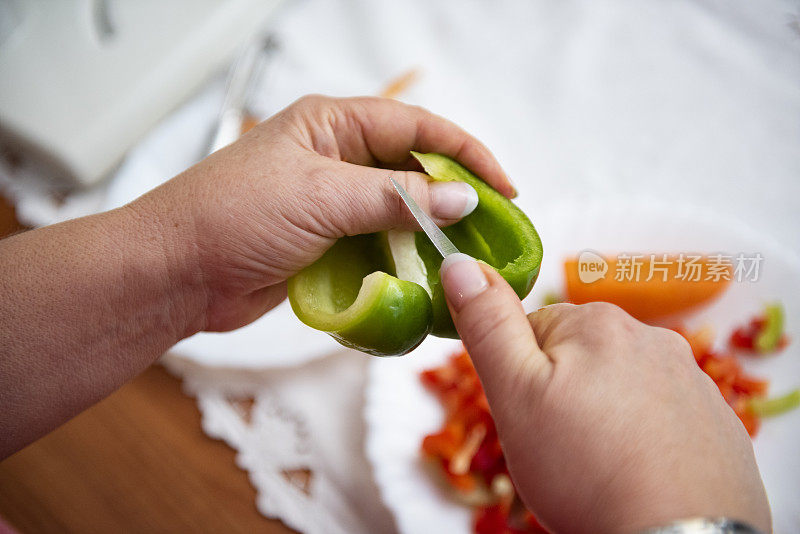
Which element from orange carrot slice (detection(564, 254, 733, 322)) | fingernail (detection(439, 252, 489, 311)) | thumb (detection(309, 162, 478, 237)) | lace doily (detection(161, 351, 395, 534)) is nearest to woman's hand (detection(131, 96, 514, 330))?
thumb (detection(309, 162, 478, 237))

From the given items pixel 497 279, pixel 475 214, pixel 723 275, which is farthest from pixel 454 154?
pixel 723 275

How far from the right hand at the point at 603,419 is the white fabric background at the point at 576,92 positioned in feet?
2.27

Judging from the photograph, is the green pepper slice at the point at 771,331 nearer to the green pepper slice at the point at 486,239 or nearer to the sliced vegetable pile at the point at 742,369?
the sliced vegetable pile at the point at 742,369

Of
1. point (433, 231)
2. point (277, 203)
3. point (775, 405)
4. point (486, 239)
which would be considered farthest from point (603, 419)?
point (775, 405)

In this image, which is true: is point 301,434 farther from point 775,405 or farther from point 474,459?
point 775,405

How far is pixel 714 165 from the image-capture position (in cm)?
153

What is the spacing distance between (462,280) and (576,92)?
1.09 metres

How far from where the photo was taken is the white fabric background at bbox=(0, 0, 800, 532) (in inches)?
59.8

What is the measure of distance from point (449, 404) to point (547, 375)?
66 cm

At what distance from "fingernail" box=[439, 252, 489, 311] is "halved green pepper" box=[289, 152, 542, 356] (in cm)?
8

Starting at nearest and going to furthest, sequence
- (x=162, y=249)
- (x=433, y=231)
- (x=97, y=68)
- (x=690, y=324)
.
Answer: (x=433, y=231) → (x=162, y=249) → (x=690, y=324) → (x=97, y=68)

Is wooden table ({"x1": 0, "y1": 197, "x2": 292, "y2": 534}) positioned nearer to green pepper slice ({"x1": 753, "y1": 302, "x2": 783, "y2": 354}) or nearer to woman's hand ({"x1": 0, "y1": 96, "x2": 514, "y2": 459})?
woman's hand ({"x1": 0, "y1": 96, "x2": 514, "y2": 459})

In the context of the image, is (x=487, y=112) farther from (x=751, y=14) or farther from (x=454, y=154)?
(x=751, y=14)

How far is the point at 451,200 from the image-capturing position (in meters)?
0.89
